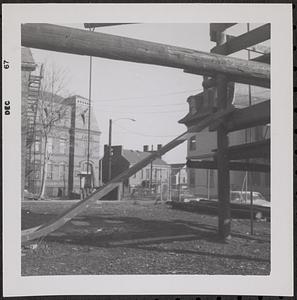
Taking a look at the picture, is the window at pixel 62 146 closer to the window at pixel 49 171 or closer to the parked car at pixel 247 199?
the window at pixel 49 171

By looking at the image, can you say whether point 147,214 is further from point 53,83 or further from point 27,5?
point 27,5

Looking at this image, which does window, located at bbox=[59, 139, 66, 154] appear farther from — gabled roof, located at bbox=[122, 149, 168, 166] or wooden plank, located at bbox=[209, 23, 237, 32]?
wooden plank, located at bbox=[209, 23, 237, 32]

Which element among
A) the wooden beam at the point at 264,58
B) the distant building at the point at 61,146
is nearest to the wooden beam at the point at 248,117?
the wooden beam at the point at 264,58

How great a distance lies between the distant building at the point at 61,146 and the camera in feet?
11.4

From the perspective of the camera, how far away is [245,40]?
388 cm

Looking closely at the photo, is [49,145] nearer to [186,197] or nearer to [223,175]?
[223,175]

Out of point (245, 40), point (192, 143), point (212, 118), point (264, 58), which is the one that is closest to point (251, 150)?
point (212, 118)

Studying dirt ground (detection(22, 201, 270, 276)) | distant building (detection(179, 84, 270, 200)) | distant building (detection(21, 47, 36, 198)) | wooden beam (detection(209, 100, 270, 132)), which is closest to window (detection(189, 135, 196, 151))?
distant building (detection(179, 84, 270, 200))

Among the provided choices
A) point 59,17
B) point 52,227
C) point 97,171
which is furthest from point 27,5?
point 52,227

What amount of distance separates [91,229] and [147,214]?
0.83m

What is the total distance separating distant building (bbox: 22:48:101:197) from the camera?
3471 millimetres

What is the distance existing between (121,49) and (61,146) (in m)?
1.46

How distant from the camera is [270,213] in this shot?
3.48 metres

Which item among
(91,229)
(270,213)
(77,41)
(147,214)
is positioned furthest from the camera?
(147,214)
